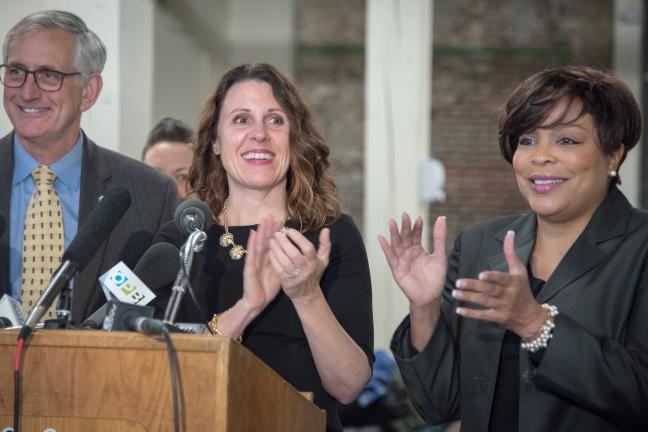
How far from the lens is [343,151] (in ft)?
32.3

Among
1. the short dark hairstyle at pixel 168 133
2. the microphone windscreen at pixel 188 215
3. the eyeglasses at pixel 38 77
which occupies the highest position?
the eyeglasses at pixel 38 77

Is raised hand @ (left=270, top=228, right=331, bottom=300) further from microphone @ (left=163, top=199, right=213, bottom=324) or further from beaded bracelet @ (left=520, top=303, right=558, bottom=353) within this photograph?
beaded bracelet @ (left=520, top=303, right=558, bottom=353)

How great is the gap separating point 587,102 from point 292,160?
84cm

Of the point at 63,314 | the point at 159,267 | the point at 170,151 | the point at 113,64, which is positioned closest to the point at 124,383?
the point at 63,314

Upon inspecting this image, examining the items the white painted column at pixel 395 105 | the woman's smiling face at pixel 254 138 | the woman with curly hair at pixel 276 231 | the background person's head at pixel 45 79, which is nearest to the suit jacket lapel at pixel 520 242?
the woman with curly hair at pixel 276 231

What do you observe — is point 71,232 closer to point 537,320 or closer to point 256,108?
point 256,108

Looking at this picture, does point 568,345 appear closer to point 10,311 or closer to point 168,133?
point 10,311

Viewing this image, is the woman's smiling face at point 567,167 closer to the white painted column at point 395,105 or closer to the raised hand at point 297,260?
the raised hand at point 297,260

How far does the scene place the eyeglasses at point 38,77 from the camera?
314 centimetres

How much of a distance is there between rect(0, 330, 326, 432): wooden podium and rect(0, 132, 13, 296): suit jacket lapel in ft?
3.58

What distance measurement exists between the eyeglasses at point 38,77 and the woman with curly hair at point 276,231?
1.65 feet

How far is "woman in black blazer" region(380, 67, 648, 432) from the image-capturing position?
87.9 inches

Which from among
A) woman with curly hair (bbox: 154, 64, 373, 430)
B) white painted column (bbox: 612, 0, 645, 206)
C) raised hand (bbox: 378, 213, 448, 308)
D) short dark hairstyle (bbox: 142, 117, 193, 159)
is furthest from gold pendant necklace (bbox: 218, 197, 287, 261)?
white painted column (bbox: 612, 0, 645, 206)

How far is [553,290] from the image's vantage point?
2.38m
